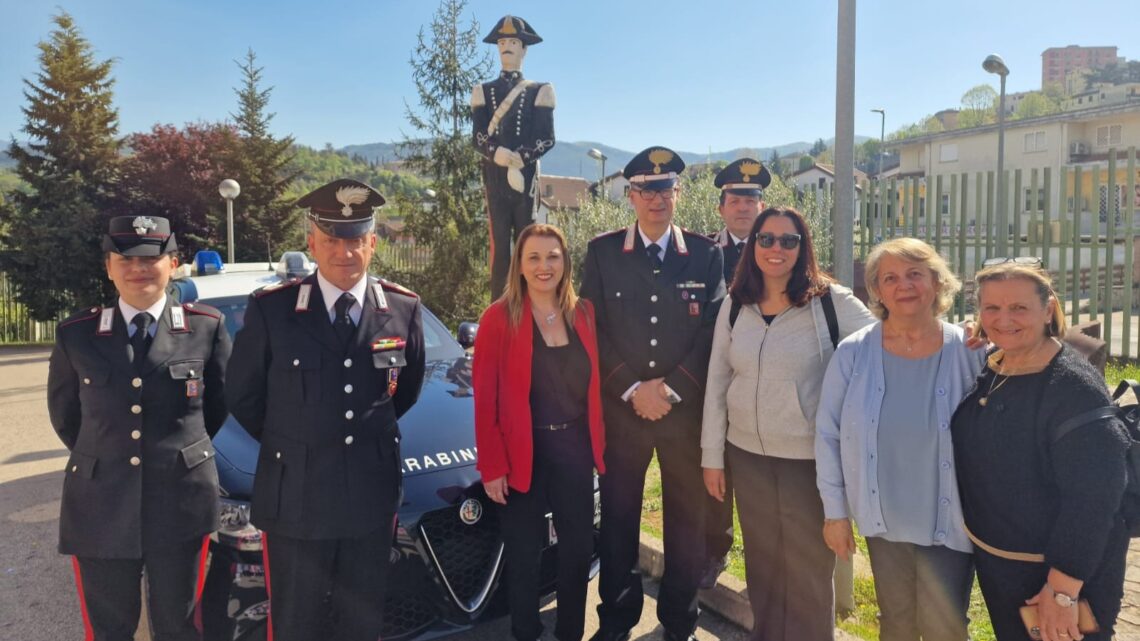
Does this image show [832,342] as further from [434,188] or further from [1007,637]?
[434,188]

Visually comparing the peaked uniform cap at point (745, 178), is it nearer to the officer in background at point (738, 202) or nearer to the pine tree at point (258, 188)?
the officer in background at point (738, 202)

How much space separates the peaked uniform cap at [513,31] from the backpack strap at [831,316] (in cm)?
366

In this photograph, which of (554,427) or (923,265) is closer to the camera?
(923,265)

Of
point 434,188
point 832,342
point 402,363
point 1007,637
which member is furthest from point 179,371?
point 434,188

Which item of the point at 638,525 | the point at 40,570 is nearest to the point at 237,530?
the point at 638,525

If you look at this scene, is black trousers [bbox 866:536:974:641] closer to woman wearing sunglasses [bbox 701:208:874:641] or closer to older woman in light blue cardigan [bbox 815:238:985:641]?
older woman in light blue cardigan [bbox 815:238:985:641]

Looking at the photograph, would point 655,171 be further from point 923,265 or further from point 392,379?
point 392,379

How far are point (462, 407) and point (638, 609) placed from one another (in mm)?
1235

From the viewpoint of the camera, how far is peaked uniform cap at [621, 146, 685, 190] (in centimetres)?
333

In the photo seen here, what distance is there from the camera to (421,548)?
113 inches

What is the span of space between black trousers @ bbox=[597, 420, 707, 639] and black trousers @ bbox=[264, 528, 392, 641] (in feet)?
3.16

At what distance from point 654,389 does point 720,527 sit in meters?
0.92

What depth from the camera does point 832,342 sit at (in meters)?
2.77

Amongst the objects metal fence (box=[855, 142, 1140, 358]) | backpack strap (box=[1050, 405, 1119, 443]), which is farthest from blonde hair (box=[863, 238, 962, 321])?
metal fence (box=[855, 142, 1140, 358])
